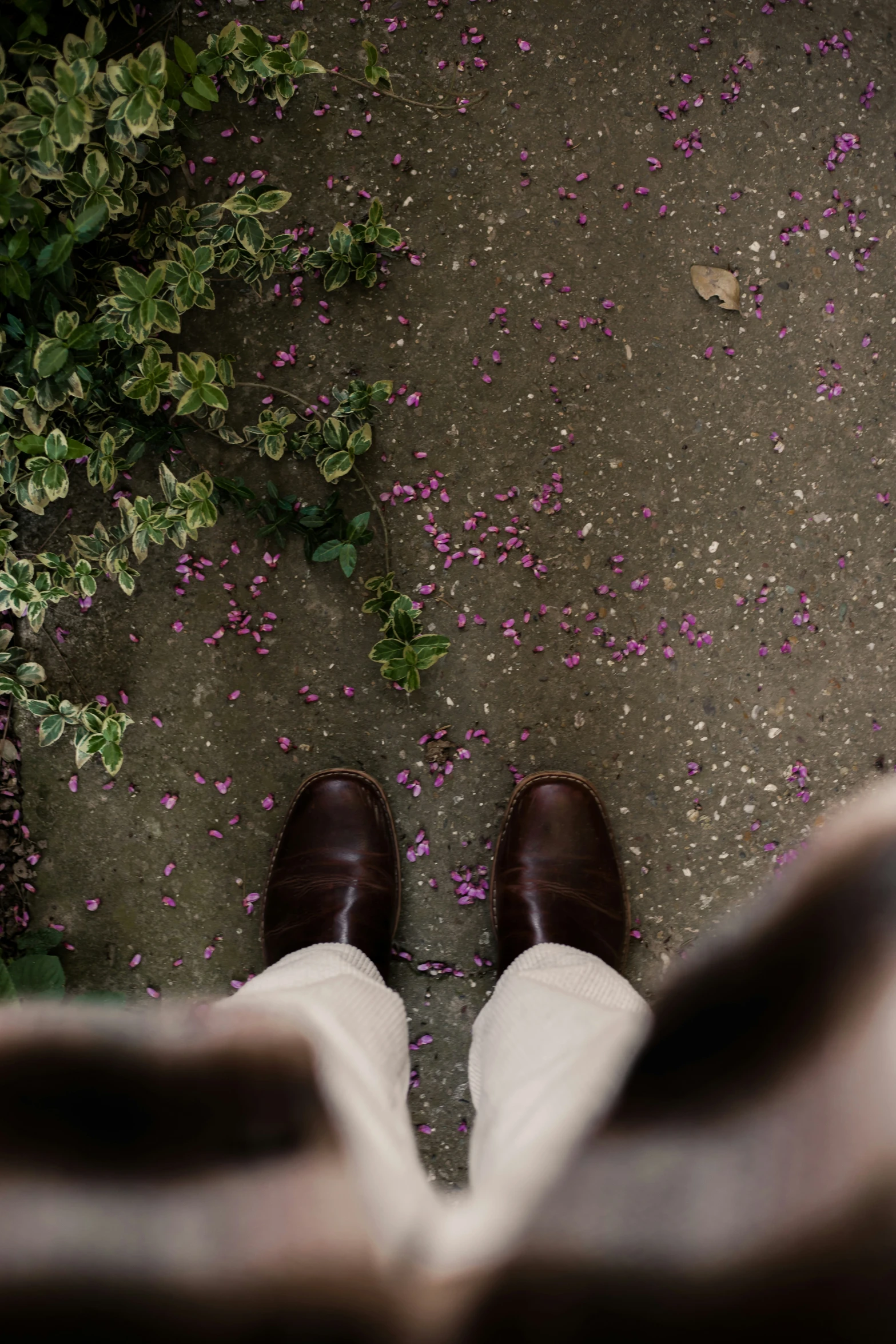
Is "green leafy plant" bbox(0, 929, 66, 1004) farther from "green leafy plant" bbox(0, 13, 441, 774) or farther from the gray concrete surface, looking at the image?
"green leafy plant" bbox(0, 13, 441, 774)

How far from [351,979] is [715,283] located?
149 centimetres

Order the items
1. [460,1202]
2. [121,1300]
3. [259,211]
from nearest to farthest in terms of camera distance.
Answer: [121,1300], [460,1202], [259,211]

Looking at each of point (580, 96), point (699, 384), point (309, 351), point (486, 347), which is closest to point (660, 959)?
point (699, 384)

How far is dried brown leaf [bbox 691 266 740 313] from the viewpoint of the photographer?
159 centimetres

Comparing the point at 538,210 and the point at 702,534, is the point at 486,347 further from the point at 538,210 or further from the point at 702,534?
the point at 702,534

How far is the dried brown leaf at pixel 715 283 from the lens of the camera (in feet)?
5.22

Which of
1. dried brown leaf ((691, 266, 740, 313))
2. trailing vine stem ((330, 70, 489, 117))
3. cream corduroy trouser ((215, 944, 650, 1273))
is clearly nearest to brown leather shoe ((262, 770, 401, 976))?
cream corduroy trouser ((215, 944, 650, 1273))

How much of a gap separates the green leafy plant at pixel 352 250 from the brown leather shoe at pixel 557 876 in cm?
103

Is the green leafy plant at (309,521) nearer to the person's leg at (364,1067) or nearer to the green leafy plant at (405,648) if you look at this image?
the green leafy plant at (405,648)

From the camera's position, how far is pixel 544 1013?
1070mm

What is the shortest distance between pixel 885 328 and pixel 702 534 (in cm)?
58

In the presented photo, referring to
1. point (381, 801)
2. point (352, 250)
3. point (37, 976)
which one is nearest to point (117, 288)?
point (352, 250)

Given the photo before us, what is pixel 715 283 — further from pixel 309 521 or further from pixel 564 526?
pixel 309 521

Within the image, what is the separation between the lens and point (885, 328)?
64.1 inches
